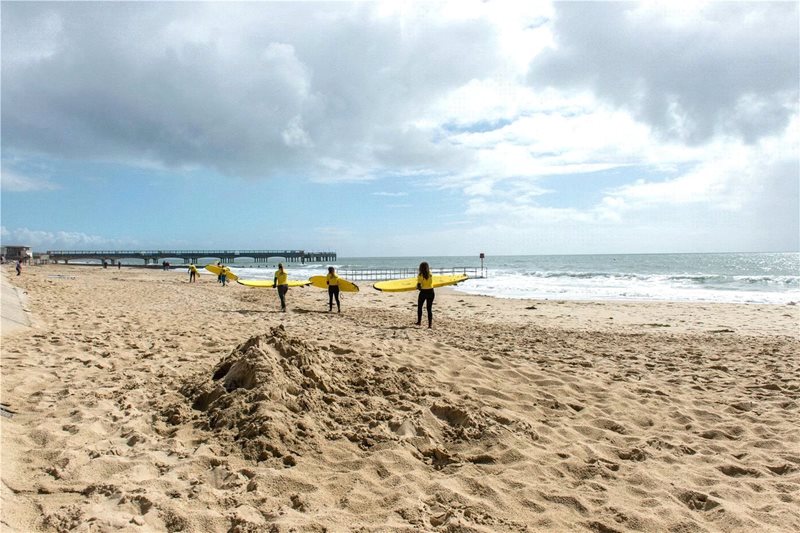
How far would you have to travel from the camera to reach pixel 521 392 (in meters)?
5.06

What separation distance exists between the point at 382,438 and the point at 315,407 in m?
0.69

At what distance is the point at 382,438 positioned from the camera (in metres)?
3.71

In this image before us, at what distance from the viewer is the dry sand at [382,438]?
2.77 m

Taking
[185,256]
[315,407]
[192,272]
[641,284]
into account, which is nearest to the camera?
[315,407]

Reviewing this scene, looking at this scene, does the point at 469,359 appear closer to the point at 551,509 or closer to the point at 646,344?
the point at 551,509

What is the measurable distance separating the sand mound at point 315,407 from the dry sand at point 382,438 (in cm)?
2

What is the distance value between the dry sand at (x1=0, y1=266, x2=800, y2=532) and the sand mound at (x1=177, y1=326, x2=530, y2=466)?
17mm

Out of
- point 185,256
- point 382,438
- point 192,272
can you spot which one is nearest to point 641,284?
point 192,272

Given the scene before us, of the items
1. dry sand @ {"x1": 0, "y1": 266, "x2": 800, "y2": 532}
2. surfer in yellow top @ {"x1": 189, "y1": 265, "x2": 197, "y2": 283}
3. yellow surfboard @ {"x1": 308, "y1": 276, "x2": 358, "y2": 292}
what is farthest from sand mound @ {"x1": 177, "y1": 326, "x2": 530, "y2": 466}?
surfer in yellow top @ {"x1": 189, "y1": 265, "x2": 197, "y2": 283}

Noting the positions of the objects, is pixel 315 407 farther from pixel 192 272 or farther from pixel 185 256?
pixel 185 256

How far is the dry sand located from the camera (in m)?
2.77

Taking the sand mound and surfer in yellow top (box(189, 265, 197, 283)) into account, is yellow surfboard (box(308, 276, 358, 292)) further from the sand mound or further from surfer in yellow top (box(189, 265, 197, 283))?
surfer in yellow top (box(189, 265, 197, 283))

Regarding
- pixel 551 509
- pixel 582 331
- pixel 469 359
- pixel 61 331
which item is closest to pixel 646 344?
pixel 582 331

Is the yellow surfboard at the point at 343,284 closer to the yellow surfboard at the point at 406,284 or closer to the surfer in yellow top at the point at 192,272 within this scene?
the yellow surfboard at the point at 406,284
